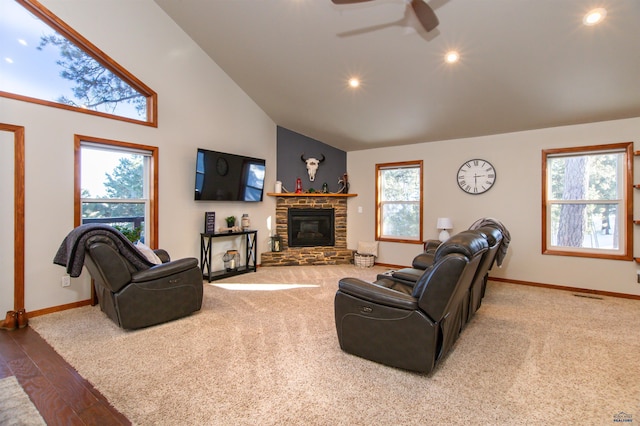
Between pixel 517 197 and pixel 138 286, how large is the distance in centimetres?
529

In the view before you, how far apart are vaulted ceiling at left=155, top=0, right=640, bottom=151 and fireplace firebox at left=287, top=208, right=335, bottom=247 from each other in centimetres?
195

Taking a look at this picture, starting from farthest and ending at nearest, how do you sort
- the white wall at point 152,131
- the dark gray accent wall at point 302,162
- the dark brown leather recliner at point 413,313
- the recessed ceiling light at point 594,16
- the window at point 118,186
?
the dark gray accent wall at point 302,162 < the window at point 118,186 < the white wall at point 152,131 < the recessed ceiling light at point 594,16 < the dark brown leather recliner at point 413,313

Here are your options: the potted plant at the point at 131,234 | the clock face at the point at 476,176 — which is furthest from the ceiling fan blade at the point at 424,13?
the potted plant at the point at 131,234

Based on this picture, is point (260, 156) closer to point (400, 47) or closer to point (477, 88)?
point (400, 47)

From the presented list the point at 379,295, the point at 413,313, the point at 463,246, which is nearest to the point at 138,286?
the point at 379,295

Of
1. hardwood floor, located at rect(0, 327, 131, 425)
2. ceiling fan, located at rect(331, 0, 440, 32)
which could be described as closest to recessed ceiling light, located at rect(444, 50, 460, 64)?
ceiling fan, located at rect(331, 0, 440, 32)

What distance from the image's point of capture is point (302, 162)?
6.50 m

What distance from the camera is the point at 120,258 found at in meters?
2.90

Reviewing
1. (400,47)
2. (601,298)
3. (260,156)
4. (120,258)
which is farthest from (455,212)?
(120,258)

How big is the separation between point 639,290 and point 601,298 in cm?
48

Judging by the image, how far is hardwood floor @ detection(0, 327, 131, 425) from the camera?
1.82m

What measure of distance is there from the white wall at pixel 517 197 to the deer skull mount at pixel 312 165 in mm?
1215

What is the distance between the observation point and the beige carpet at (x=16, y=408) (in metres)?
1.77

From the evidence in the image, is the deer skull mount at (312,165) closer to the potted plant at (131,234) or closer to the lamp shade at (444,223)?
the lamp shade at (444,223)
